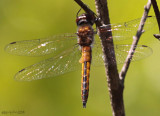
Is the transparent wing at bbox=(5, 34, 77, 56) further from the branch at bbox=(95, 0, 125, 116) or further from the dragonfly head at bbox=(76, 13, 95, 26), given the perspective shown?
the branch at bbox=(95, 0, 125, 116)

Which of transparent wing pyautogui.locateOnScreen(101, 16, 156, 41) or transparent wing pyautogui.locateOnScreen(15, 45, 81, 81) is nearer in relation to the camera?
transparent wing pyautogui.locateOnScreen(101, 16, 156, 41)

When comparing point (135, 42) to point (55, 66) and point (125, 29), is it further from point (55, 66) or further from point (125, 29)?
point (55, 66)

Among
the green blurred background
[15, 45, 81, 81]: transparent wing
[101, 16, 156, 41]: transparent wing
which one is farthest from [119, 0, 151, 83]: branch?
the green blurred background

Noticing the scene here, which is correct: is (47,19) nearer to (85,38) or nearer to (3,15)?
(3,15)

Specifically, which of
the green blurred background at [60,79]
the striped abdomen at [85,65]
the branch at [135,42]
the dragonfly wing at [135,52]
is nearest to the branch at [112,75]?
the branch at [135,42]

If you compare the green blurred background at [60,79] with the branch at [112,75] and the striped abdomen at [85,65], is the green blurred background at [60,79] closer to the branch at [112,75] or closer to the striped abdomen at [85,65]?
the striped abdomen at [85,65]

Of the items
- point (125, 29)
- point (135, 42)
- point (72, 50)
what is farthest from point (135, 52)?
point (72, 50)
